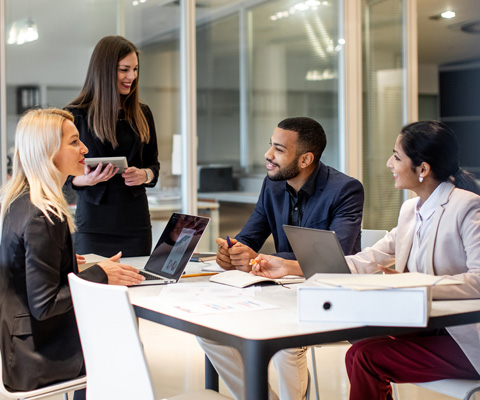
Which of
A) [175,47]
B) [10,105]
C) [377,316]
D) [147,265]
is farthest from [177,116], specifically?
[377,316]

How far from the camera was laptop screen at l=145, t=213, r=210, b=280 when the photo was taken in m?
2.23

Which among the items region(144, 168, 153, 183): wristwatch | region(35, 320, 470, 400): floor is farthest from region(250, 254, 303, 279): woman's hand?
region(144, 168, 153, 183): wristwatch

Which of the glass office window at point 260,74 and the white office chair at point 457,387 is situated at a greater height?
the glass office window at point 260,74

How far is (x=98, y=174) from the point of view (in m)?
3.11

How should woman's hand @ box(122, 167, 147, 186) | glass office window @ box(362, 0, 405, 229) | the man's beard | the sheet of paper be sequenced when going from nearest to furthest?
the sheet of paper < the man's beard < woman's hand @ box(122, 167, 147, 186) < glass office window @ box(362, 0, 405, 229)

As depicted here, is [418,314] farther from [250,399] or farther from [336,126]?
[336,126]

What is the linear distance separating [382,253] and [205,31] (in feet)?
9.75

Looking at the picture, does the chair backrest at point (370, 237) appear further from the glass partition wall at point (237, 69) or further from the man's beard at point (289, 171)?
the glass partition wall at point (237, 69)

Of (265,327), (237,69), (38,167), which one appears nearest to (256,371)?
(265,327)

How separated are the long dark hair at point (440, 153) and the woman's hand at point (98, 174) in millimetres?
1448

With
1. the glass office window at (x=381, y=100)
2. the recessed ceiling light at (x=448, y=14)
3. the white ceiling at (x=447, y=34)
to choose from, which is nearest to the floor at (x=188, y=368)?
the glass office window at (x=381, y=100)

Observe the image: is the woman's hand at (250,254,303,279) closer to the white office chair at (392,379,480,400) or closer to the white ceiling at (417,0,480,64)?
the white office chair at (392,379,480,400)

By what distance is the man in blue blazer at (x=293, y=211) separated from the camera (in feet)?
8.14

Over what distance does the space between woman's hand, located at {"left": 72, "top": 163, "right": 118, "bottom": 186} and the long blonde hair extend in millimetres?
927
